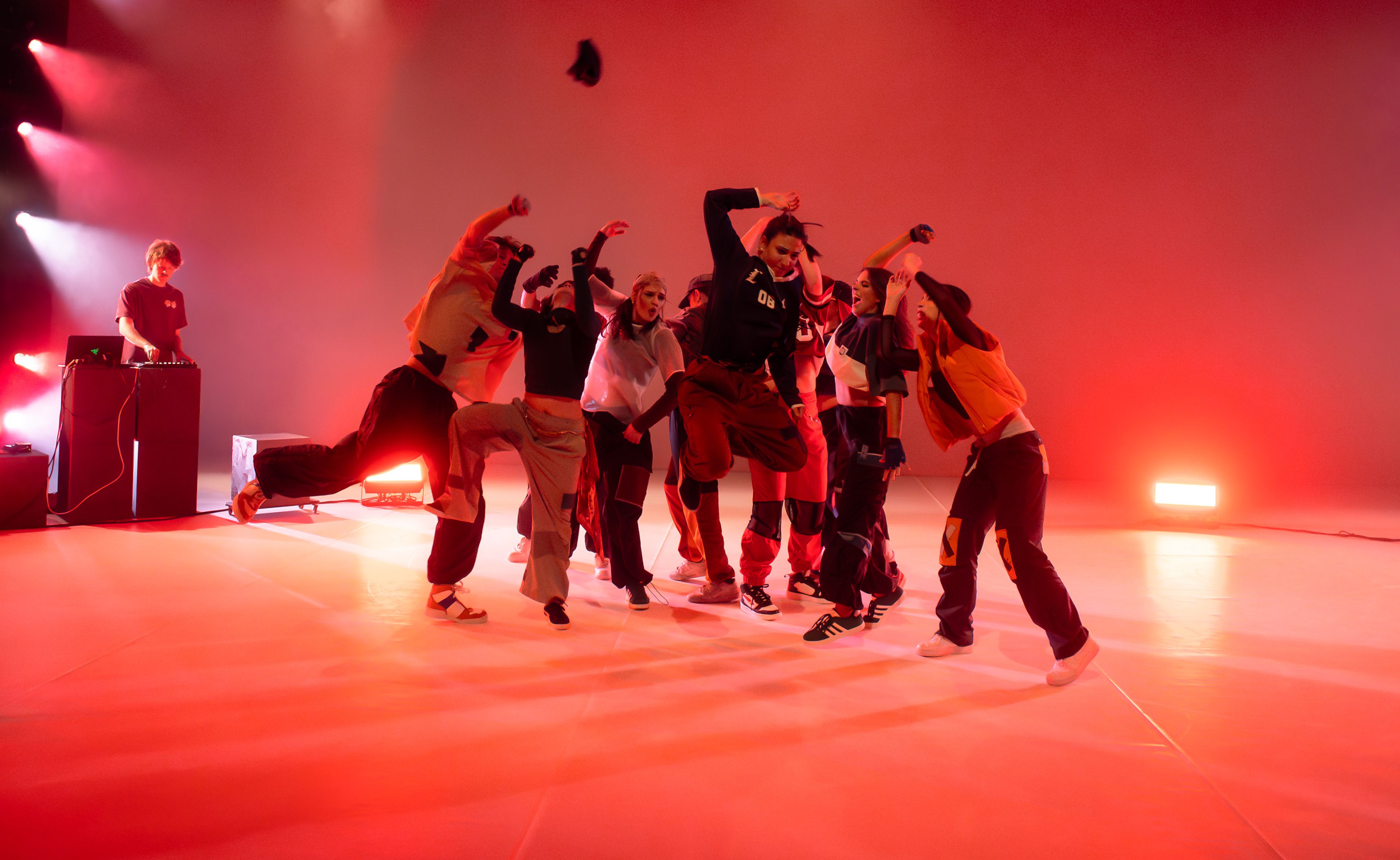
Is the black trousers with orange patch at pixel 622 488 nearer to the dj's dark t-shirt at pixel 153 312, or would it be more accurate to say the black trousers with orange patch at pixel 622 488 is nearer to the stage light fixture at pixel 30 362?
the dj's dark t-shirt at pixel 153 312

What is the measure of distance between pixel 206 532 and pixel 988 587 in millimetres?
4330

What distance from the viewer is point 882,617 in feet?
12.4

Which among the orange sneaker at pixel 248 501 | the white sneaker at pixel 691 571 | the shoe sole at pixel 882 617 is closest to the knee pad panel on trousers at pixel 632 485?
the white sneaker at pixel 691 571

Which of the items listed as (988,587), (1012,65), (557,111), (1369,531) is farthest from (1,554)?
(1012,65)

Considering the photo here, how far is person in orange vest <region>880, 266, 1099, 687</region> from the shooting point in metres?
2.94

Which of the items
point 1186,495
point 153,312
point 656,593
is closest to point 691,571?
point 656,593

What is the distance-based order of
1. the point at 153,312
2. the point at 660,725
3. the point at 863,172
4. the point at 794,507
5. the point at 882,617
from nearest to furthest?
the point at 660,725 < the point at 882,617 < the point at 794,507 < the point at 153,312 < the point at 863,172

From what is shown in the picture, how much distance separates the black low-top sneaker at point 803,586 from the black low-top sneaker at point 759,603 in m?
0.24

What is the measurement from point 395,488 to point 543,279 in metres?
3.01

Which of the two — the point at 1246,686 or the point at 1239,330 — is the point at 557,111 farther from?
the point at 1246,686

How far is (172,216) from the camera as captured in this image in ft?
29.6

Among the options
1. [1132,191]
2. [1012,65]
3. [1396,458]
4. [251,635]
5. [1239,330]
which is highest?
[1012,65]

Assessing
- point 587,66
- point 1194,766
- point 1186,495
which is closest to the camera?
point 1194,766

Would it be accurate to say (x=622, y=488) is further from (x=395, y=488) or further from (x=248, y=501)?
(x=395, y=488)
